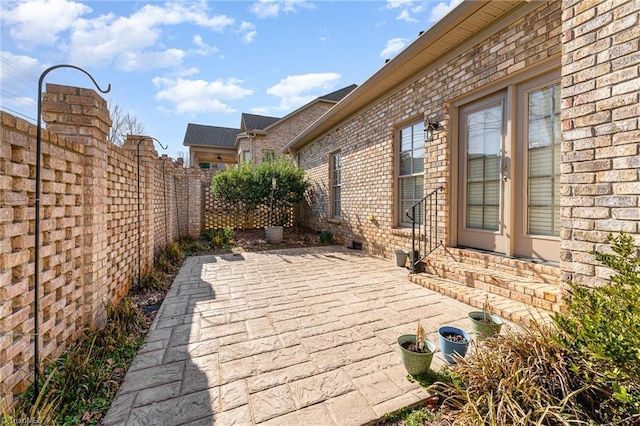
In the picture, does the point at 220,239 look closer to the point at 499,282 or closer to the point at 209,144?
the point at 499,282

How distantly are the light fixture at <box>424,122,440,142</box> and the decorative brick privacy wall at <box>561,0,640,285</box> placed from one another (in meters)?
1.96

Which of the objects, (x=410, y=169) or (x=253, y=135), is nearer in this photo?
(x=410, y=169)

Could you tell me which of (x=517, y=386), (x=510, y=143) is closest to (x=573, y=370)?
(x=517, y=386)

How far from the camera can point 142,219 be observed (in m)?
4.09

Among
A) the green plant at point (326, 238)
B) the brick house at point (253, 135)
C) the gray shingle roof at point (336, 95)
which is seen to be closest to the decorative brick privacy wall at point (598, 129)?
the green plant at point (326, 238)

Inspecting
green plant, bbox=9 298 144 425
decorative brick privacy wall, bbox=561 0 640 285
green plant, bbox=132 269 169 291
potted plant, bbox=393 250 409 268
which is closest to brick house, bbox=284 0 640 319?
decorative brick privacy wall, bbox=561 0 640 285

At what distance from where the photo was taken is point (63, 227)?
6.53 ft

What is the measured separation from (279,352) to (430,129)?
3.86 meters

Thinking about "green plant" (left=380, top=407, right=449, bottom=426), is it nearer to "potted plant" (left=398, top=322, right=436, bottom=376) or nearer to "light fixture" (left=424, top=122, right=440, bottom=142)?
"potted plant" (left=398, top=322, right=436, bottom=376)

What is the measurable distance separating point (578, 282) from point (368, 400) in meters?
1.87

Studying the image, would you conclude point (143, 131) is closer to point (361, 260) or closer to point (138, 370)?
point (361, 260)

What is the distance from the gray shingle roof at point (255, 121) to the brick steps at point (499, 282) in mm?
13905

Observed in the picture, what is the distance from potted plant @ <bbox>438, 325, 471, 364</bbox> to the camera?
183 centimetres

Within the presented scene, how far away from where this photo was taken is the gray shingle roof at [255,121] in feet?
51.5
